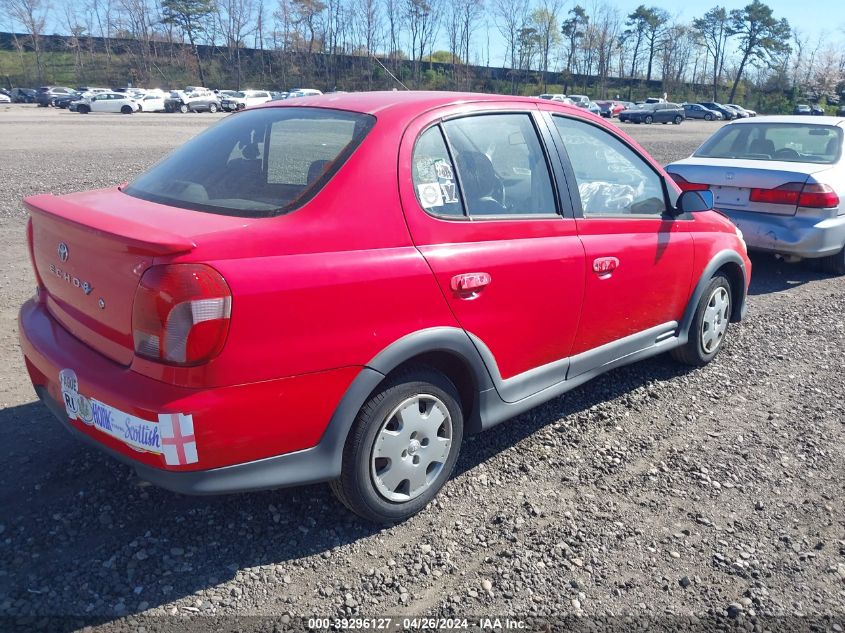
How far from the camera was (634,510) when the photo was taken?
3.30 meters

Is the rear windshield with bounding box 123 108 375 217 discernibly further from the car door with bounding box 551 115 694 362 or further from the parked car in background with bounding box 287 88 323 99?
the car door with bounding box 551 115 694 362

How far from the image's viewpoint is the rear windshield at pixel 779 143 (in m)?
7.49

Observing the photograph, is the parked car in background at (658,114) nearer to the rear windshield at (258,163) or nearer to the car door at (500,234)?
the car door at (500,234)

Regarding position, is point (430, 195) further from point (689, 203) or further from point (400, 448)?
point (689, 203)

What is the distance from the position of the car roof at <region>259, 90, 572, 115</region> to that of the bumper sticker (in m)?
1.56

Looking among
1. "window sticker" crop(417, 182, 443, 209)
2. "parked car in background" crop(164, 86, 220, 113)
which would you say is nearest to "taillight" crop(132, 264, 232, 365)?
"window sticker" crop(417, 182, 443, 209)

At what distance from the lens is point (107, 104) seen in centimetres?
4619

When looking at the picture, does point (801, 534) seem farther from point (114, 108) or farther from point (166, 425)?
point (114, 108)

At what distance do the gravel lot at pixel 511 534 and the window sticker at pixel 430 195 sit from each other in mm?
1382

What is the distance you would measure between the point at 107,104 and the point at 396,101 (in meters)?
49.2

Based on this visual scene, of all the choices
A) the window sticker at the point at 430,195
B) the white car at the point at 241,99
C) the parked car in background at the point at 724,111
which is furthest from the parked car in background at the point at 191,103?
the window sticker at the point at 430,195

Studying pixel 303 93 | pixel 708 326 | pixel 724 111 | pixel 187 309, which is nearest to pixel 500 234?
pixel 187 309

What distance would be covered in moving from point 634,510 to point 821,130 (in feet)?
20.7

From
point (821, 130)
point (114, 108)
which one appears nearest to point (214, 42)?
point (114, 108)
